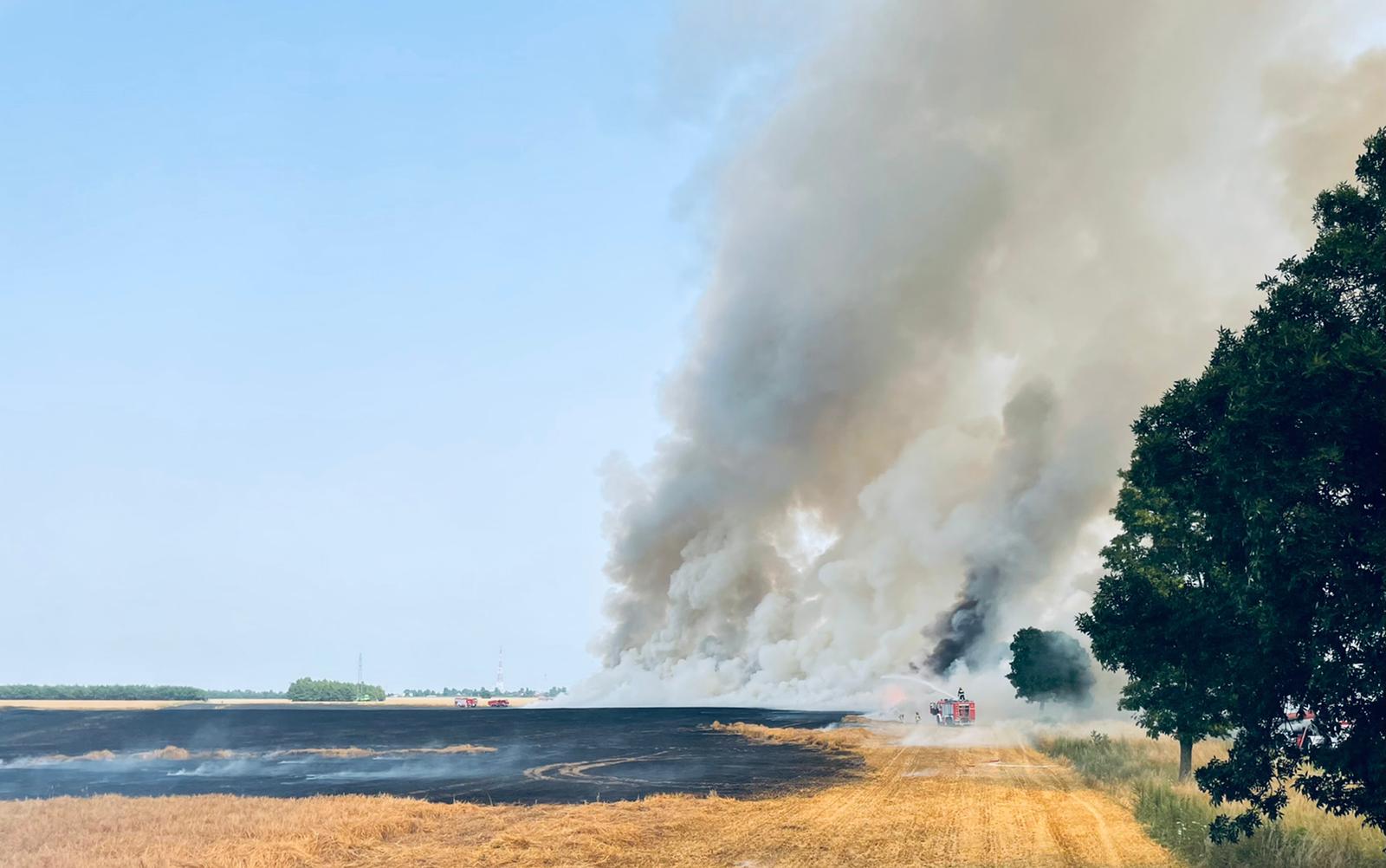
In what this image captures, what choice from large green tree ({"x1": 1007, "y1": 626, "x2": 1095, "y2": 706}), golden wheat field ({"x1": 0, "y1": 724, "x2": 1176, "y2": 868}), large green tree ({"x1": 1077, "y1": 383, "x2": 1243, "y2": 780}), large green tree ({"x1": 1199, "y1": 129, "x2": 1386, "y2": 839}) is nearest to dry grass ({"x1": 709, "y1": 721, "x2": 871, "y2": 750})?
large green tree ({"x1": 1007, "y1": 626, "x2": 1095, "y2": 706})

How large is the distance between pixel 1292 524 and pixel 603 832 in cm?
2003

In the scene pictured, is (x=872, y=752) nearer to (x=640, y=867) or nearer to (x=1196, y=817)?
(x=1196, y=817)

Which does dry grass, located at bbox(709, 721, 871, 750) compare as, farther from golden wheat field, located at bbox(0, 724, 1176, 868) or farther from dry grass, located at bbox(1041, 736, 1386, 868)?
golden wheat field, located at bbox(0, 724, 1176, 868)

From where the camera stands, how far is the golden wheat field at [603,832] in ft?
79.8

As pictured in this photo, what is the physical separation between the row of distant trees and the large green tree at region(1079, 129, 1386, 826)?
0.03 metres

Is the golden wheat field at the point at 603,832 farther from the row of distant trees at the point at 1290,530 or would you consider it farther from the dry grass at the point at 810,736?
the dry grass at the point at 810,736

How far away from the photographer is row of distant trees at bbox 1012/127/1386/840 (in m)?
16.1

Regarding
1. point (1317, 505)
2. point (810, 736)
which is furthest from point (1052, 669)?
point (1317, 505)

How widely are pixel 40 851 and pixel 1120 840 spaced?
2980cm

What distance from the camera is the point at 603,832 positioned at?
27578 millimetres

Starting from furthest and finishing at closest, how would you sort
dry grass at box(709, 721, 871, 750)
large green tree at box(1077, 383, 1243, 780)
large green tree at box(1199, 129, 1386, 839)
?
1. dry grass at box(709, 721, 871, 750)
2. large green tree at box(1077, 383, 1243, 780)
3. large green tree at box(1199, 129, 1386, 839)

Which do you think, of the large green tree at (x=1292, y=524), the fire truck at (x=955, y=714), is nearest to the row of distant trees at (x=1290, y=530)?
the large green tree at (x=1292, y=524)

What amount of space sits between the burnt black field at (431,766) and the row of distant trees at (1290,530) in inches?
866

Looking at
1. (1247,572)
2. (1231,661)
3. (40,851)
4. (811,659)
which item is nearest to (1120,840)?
(1231,661)
